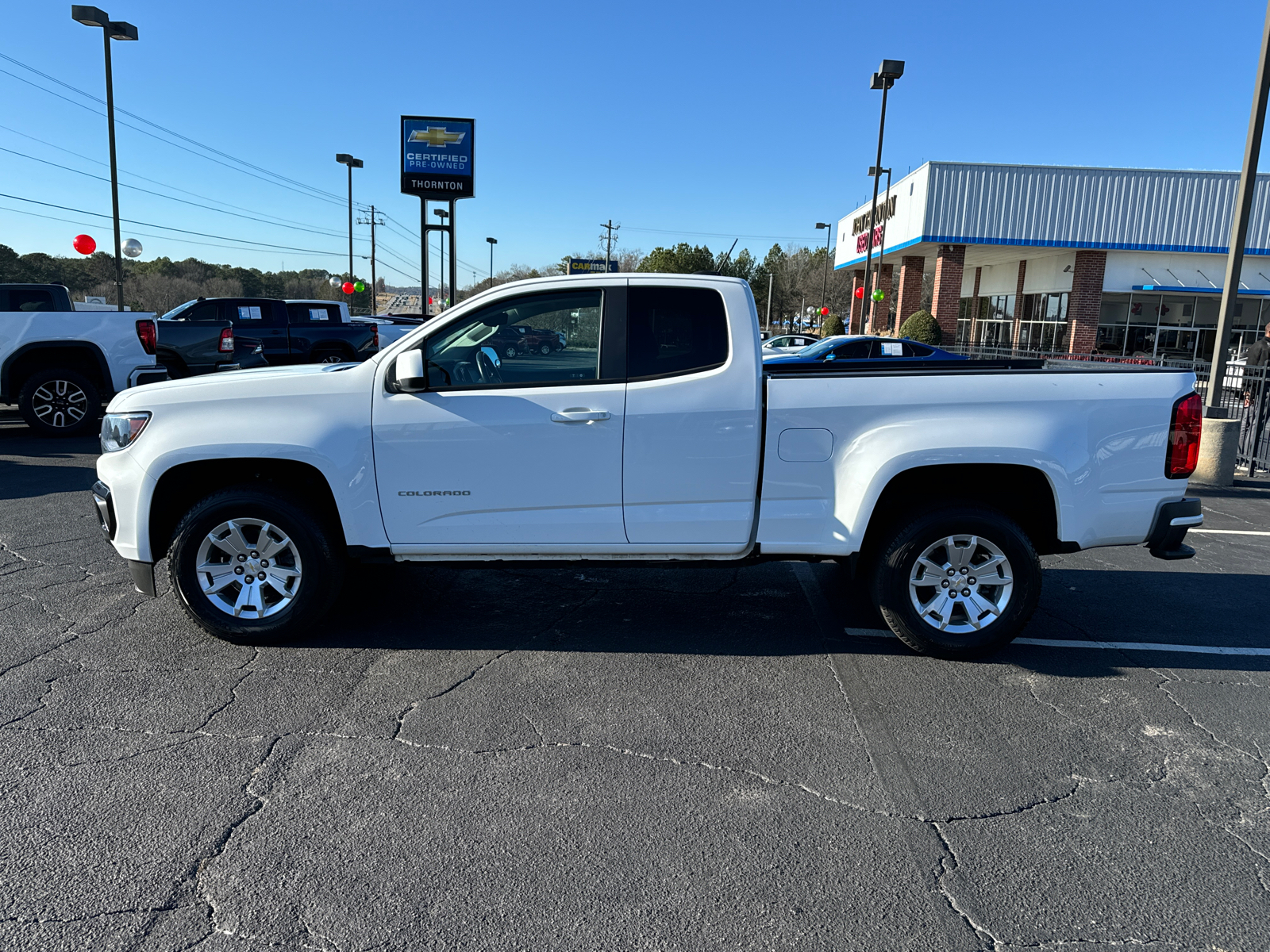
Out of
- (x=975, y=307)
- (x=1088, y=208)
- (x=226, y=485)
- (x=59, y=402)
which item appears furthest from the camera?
(x=975, y=307)

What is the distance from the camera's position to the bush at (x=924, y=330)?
30.8 meters

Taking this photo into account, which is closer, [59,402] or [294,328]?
[59,402]

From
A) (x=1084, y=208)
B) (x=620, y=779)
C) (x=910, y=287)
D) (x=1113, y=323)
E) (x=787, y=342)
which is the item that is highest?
(x=1084, y=208)

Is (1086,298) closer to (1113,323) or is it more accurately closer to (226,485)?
(1113,323)

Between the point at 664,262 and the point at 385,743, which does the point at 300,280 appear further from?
the point at 385,743

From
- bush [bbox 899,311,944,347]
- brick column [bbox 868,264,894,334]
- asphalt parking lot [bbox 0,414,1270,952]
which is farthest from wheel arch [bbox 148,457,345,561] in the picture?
brick column [bbox 868,264,894,334]

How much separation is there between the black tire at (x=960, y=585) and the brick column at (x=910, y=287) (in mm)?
32157

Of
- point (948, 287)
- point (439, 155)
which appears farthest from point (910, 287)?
point (439, 155)

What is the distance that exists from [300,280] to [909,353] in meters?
96.3

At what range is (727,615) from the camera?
548 centimetres


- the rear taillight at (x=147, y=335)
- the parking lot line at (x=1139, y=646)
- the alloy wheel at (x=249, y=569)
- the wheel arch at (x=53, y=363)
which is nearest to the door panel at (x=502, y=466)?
the alloy wheel at (x=249, y=569)

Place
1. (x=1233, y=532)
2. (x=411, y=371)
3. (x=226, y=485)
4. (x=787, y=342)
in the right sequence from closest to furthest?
1. (x=411, y=371)
2. (x=226, y=485)
3. (x=1233, y=532)
4. (x=787, y=342)

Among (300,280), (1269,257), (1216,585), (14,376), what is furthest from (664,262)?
(1216,585)

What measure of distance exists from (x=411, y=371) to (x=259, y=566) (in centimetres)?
138
